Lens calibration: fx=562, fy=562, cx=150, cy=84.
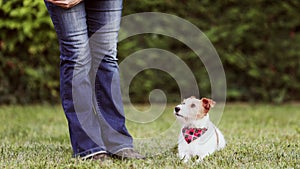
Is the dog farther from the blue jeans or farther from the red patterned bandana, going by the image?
the blue jeans

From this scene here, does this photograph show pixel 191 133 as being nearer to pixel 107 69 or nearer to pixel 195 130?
pixel 195 130

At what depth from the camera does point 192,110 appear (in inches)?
124

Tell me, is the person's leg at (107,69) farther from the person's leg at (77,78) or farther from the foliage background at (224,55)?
the foliage background at (224,55)

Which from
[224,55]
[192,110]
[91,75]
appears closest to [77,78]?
[91,75]

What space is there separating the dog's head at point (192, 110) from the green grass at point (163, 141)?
0.76ft

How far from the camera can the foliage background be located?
21.5 ft

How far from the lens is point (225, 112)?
6.05 metres

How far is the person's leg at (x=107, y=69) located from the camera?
301 centimetres

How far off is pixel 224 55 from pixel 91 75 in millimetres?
3853

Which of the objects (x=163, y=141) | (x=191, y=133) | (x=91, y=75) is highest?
(x=91, y=75)

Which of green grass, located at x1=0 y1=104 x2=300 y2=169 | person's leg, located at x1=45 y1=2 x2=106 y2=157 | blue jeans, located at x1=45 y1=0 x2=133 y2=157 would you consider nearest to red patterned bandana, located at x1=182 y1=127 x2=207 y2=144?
green grass, located at x1=0 y1=104 x2=300 y2=169

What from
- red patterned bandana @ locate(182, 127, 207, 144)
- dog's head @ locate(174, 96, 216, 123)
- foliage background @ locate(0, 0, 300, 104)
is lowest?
foliage background @ locate(0, 0, 300, 104)

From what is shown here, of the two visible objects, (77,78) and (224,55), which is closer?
(77,78)

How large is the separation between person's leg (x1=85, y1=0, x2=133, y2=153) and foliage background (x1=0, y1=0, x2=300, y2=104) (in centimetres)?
344
